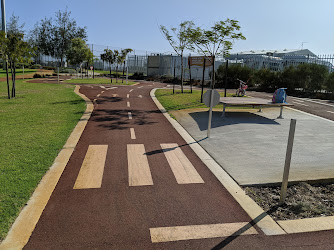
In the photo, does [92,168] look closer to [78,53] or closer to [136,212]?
[136,212]

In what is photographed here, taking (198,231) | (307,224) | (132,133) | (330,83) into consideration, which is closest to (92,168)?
(198,231)

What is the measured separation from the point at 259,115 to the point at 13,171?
11276 mm

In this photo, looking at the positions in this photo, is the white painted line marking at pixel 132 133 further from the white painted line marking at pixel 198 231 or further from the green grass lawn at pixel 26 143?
the white painted line marking at pixel 198 231

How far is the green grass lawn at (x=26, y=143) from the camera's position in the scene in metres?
4.65

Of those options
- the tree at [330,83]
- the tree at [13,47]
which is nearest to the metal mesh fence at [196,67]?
the tree at [330,83]

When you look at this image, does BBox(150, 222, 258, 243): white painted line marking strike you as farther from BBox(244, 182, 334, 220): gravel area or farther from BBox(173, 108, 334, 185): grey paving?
BBox(173, 108, 334, 185): grey paving

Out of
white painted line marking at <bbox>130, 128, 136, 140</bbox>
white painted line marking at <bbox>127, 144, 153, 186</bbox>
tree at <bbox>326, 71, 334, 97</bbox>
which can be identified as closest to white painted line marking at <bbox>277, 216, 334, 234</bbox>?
white painted line marking at <bbox>127, 144, 153, 186</bbox>

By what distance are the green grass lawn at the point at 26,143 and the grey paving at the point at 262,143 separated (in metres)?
4.10

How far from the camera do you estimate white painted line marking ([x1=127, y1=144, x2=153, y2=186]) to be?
5.71 m

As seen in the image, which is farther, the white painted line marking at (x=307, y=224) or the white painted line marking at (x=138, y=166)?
the white painted line marking at (x=138, y=166)

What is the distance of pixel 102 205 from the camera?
185 inches

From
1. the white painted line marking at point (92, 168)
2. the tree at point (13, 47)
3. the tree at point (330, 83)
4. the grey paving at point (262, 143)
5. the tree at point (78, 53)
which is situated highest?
the tree at point (78, 53)

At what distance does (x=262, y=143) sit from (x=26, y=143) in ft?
22.5

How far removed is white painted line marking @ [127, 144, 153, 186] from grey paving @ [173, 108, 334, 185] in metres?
1.85
